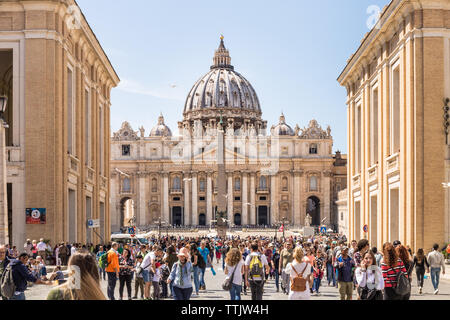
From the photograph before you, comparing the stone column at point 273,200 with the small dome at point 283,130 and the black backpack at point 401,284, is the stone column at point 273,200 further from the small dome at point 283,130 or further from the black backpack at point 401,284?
the black backpack at point 401,284

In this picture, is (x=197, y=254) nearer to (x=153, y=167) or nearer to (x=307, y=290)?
(x=307, y=290)

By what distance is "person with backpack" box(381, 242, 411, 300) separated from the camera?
12.1m

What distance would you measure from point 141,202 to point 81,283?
402ft

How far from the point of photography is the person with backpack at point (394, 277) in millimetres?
12086

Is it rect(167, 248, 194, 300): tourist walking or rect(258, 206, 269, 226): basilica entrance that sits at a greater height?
rect(167, 248, 194, 300): tourist walking

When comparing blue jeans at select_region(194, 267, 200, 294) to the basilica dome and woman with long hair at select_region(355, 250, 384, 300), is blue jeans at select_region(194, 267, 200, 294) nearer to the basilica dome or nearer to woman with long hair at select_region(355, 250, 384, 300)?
woman with long hair at select_region(355, 250, 384, 300)

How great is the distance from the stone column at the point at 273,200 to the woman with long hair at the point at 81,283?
120659 millimetres

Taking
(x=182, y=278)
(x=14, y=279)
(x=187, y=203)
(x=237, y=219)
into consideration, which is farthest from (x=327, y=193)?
(x=14, y=279)

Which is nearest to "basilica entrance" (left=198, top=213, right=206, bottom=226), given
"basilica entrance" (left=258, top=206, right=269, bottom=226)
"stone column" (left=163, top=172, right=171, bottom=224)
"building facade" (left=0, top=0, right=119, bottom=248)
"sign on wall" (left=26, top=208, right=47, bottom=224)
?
"stone column" (left=163, top=172, right=171, bottom=224)

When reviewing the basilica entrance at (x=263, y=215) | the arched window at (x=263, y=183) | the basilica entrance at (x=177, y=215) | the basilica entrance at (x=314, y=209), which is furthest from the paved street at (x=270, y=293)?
the basilica entrance at (x=177, y=215)

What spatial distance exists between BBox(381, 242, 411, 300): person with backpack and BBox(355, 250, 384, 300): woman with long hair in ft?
0.41

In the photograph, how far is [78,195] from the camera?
35.6 m

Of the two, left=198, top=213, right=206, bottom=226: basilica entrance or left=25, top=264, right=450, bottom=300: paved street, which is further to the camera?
left=198, top=213, right=206, bottom=226: basilica entrance

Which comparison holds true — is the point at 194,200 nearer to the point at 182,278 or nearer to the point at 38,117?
the point at 38,117
